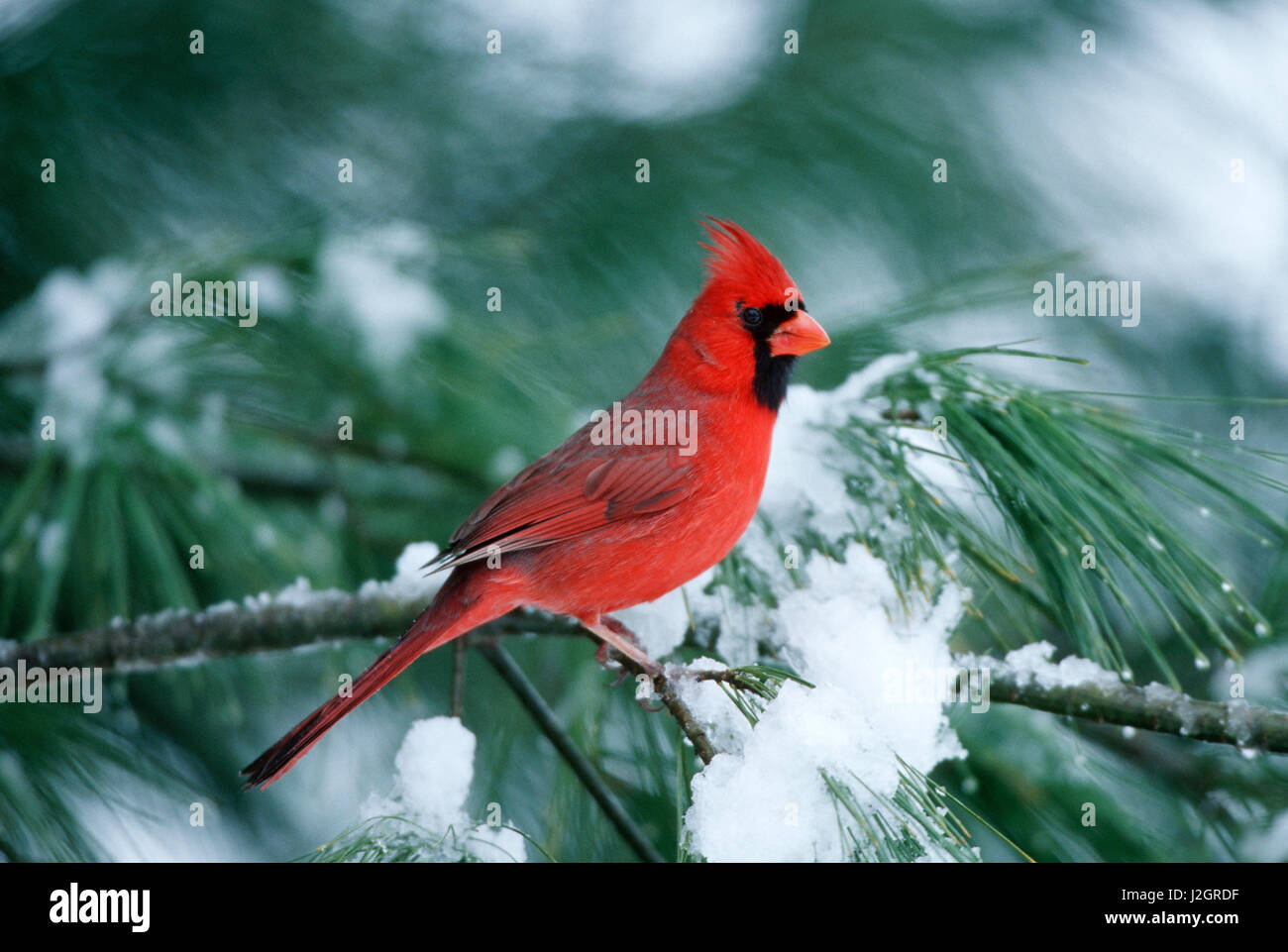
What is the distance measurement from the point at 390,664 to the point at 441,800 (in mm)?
354

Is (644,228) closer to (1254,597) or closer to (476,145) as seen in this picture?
(476,145)

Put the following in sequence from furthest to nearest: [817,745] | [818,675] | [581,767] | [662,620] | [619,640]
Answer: [662,620]
[619,640]
[581,767]
[818,675]
[817,745]

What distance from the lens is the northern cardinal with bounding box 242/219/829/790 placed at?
152 cm

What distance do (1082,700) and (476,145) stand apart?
177cm

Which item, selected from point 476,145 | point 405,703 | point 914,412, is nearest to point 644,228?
point 476,145

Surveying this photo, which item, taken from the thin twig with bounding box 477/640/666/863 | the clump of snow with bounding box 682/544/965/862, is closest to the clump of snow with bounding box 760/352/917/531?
the clump of snow with bounding box 682/544/965/862

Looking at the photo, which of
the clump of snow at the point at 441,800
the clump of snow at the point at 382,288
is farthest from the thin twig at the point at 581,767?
the clump of snow at the point at 382,288

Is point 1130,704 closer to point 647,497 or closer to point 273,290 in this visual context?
point 647,497

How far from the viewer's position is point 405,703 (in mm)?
2391

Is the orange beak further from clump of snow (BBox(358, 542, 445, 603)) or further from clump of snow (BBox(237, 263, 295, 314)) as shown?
clump of snow (BBox(237, 263, 295, 314))

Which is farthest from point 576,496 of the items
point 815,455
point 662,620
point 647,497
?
point 815,455

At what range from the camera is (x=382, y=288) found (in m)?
1.75

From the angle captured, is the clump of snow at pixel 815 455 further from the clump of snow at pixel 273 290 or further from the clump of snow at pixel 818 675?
the clump of snow at pixel 273 290
